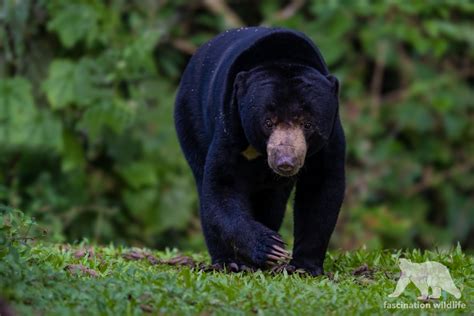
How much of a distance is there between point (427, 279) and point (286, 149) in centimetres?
96

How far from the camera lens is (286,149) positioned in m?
5.50

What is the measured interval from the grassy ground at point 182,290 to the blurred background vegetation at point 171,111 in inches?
101

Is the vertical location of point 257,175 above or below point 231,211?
above

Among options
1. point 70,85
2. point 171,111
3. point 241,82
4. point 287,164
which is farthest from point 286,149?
point 171,111

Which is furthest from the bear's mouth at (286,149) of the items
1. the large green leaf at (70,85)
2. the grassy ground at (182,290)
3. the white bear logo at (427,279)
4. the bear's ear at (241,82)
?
the large green leaf at (70,85)

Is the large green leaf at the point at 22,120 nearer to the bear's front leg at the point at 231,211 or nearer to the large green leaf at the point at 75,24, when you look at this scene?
the large green leaf at the point at 75,24

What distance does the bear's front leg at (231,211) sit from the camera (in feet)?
18.4

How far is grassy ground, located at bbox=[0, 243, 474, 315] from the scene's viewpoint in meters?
4.59

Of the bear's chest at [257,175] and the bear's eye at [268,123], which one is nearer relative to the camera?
the bear's eye at [268,123]

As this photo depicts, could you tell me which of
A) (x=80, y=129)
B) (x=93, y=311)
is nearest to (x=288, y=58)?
(x=93, y=311)

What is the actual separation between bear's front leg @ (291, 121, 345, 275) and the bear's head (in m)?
0.24

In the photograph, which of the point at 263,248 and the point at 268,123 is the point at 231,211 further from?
the point at 268,123

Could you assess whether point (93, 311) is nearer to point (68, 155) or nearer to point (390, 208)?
point (68, 155)

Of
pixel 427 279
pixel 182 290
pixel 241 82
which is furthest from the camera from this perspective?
pixel 241 82
